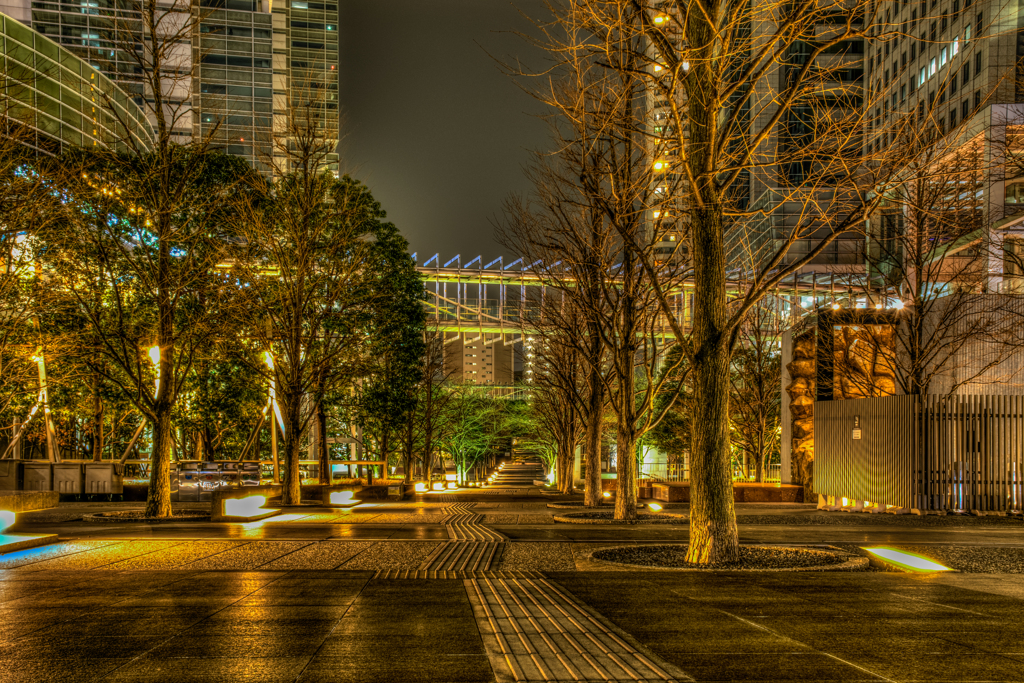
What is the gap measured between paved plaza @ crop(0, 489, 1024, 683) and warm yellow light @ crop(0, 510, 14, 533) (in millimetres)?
2061

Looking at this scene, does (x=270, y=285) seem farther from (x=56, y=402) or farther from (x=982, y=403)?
(x=982, y=403)

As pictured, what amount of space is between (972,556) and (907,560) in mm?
1272

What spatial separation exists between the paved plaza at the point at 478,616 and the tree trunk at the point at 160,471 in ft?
21.9

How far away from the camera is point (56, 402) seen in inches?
1419

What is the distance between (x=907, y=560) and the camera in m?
12.0

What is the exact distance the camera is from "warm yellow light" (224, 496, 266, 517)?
21.3 m

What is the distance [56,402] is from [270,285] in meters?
13.4

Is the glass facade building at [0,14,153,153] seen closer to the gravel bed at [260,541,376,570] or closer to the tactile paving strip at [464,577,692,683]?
the gravel bed at [260,541,376,570]

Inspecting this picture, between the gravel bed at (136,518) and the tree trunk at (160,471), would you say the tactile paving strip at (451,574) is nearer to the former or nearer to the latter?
the gravel bed at (136,518)

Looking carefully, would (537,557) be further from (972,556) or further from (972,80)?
(972,80)

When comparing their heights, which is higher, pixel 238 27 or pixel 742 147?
pixel 238 27

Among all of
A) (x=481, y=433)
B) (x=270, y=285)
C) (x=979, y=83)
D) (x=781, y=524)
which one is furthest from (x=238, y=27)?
(x=781, y=524)

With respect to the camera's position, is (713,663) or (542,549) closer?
→ (713,663)

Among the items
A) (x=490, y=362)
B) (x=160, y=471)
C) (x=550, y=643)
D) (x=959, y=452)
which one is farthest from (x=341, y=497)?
(x=490, y=362)
